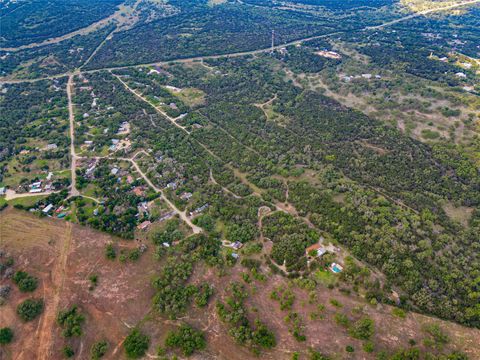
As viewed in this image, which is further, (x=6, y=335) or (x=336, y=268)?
(x=336, y=268)

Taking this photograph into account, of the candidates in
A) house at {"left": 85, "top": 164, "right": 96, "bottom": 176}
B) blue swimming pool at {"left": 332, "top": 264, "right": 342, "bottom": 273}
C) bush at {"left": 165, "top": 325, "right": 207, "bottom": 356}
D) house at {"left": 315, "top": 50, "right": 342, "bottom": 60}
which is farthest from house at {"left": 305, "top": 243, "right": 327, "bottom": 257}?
house at {"left": 315, "top": 50, "right": 342, "bottom": 60}

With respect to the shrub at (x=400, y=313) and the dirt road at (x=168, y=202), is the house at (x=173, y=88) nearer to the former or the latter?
the dirt road at (x=168, y=202)

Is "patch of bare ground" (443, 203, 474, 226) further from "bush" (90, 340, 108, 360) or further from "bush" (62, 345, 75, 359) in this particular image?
"bush" (62, 345, 75, 359)

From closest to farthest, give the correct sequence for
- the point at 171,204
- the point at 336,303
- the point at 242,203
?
1. the point at 336,303
2. the point at 242,203
3. the point at 171,204

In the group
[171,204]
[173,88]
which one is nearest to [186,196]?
[171,204]

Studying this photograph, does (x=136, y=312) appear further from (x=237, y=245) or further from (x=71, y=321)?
(x=237, y=245)

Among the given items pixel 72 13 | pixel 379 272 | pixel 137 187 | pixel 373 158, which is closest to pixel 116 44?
pixel 72 13
